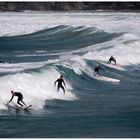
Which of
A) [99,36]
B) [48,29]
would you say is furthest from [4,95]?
[48,29]

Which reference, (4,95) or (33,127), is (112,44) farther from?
(33,127)

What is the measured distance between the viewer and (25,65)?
112 ft

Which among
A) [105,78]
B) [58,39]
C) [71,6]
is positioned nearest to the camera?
[105,78]

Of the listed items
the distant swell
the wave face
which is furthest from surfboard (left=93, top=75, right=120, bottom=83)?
the distant swell

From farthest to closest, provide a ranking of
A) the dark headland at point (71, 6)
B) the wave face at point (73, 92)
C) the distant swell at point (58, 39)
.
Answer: the dark headland at point (71, 6) → the distant swell at point (58, 39) → the wave face at point (73, 92)

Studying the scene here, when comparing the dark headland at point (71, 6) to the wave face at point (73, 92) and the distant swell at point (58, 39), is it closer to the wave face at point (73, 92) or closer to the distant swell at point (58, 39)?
the distant swell at point (58, 39)

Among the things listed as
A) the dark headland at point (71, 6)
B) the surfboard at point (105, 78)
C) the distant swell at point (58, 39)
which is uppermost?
the surfboard at point (105, 78)

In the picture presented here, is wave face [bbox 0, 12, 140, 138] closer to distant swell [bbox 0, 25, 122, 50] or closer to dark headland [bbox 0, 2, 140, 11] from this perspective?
distant swell [bbox 0, 25, 122, 50]

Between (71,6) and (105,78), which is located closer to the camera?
(105,78)

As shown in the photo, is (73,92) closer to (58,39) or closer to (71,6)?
(58,39)

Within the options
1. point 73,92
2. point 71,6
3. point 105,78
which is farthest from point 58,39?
point 71,6

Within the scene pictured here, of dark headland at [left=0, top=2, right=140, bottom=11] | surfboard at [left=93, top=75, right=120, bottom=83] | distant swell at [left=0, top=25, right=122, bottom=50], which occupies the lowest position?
dark headland at [left=0, top=2, right=140, bottom=11]

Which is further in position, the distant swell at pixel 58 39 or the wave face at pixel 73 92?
the distant swell at pixel 58 39

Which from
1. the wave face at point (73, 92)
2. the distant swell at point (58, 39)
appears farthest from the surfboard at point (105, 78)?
the distant swell at point (58, 39)
